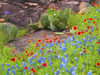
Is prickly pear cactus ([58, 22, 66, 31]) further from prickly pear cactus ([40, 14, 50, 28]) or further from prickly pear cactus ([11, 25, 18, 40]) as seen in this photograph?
prickly pear cactus ([11, 25, 18, 40])

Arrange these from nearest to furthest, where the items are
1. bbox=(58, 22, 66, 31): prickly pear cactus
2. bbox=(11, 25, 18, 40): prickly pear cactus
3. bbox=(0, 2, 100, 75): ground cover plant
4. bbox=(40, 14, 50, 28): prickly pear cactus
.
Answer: bbox=(0, 2, 100, 75): ground cover plant < bbox=(11, 25, 18, 40): prickly pear cactus < bbox=(58, 22, 66, 31): prickly pear cactus < bbox=(40, 14, 50, 28): prickly pear cactus

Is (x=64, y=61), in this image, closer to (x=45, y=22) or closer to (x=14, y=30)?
(x=14, y=30)

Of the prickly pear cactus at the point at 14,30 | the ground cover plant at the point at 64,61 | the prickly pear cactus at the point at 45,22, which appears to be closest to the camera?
the ground cover plant at the point at 64,61

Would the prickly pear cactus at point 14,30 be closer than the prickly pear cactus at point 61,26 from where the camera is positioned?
Yes

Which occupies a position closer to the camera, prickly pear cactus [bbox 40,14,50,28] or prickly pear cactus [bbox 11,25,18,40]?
prickly pear cactus [bbox 11,25,18,40]

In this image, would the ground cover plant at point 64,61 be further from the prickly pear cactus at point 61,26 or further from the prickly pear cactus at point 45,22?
the prickly pear cactus at point 45,22

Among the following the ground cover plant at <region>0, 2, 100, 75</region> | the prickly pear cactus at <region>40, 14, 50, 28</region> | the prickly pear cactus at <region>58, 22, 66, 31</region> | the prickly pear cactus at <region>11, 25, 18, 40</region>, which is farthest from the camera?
the prickly pear cactus at <region>40, 14, 50, 28</region>

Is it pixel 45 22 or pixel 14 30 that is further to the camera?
pixel 45 22

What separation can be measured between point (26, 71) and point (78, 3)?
5.42 meters

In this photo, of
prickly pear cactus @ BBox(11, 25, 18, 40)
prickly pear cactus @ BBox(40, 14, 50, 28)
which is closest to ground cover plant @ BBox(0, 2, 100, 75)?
prickly pear cactus @ BBox(11, 25, 18, 40)

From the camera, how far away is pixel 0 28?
19.0 feet

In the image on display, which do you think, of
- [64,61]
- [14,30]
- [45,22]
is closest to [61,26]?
[45,22]

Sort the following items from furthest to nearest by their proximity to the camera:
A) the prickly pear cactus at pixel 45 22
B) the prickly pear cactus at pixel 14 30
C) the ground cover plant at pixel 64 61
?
1. the prickly pear cactus at pixel 45 22
2. the prickly pear cactus at pixel 14 30
3. the ground cover plant at pixel 64 61

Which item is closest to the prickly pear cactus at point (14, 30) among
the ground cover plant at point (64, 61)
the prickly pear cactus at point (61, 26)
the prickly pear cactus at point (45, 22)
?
the prickly pear cactus at point (45, 22)
